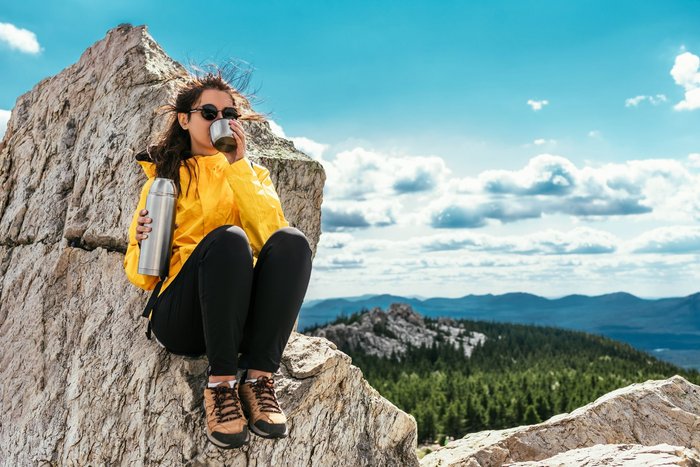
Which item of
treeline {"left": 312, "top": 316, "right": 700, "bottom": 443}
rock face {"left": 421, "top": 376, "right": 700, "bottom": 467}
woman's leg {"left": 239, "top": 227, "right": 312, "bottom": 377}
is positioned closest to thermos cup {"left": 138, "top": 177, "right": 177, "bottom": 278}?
woman's leg {"left": 239, "top": 227, "right": 312, "bottom": 377}

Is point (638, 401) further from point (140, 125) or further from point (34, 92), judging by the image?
point (34, 92)

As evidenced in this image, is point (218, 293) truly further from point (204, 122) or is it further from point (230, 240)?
point (204, 122)

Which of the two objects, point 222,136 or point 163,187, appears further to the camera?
point 222,136

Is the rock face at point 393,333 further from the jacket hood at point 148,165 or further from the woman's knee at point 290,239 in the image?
the woman's knee at point 290,239

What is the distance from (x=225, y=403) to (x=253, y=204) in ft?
5.37

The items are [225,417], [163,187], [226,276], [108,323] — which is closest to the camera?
[226,276]

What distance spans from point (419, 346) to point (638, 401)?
92867 mm

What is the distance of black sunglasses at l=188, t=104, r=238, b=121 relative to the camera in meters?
5.48

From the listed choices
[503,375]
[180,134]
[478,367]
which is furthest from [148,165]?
[478,367]

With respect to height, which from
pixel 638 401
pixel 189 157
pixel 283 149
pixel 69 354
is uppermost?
pixel 283 149

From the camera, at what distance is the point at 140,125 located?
7.32m

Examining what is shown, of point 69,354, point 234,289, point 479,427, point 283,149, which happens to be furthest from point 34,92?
point 479,427

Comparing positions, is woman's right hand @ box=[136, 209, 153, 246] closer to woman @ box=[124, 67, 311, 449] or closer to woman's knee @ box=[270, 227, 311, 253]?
woman @ box=[124, 67, 311, 449]

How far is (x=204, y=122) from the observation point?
552 centimetres
